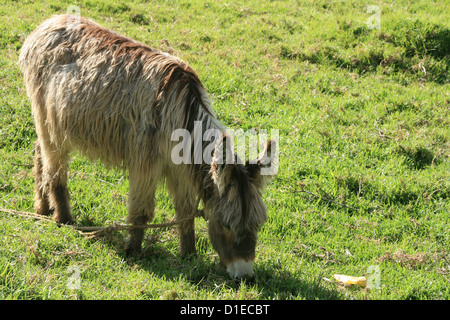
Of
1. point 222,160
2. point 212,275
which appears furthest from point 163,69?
point 212,275

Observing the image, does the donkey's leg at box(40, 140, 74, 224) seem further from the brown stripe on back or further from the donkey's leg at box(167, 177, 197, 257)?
the donkey's leg at box(167, 177, 197, 257)

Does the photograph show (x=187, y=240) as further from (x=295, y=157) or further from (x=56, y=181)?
(x=295, y=157)

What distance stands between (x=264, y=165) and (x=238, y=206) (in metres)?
0.44

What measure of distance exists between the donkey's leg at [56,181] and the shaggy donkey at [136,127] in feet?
0.04

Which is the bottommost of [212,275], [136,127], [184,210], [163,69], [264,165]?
[212,275]

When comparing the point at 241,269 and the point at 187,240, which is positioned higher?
the point at 241,269

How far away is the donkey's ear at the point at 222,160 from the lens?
427cm

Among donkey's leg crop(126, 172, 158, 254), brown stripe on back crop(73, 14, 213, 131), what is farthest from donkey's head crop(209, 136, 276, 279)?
donkey's leg crop(126, 172, 158, 254)

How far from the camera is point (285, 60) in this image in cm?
952

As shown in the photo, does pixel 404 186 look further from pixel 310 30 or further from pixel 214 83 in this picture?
pixel 310 30

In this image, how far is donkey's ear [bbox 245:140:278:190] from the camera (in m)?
→ 4.51

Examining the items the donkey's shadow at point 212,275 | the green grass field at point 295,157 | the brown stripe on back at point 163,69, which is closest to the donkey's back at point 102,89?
the brown stripe on back at point 163,69

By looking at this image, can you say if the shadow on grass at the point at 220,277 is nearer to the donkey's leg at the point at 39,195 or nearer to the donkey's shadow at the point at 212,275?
the donkey's shadow at the point at 212,275

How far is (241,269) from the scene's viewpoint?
14.6 ft
